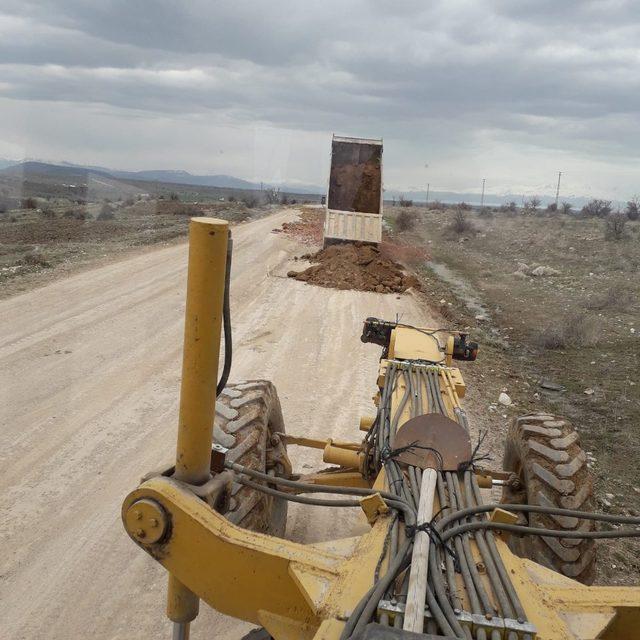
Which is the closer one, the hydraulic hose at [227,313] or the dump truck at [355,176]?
the hydraulic hose at [227,313]

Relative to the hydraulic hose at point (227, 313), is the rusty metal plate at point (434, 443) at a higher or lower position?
lower

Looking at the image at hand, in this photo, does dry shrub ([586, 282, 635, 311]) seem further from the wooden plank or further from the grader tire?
the wooden plank

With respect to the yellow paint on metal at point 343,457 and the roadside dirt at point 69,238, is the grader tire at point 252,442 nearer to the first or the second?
the yellow paint on metal at point 343,457

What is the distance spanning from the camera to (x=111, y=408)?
651 centimetres

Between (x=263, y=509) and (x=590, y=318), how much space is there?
9.97m

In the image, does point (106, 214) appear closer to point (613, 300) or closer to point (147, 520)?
point (613, 300)

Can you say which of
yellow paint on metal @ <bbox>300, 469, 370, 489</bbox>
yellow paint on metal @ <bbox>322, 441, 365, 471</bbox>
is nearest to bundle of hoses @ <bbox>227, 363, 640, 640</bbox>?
yellow paint on metal @ <bbox>300, 469, 370, 489</bbox>

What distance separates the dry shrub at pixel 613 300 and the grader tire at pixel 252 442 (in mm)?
10774

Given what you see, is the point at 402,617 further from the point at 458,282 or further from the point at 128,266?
the point at 458,282

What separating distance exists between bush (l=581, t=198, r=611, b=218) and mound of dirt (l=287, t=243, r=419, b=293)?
2927 cm

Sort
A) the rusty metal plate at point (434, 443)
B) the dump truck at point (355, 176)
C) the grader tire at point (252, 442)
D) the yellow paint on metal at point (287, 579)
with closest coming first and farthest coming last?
the yellow paint on metal at point (287, 579)
the rusty metal plate at point (434, 443)
the grader tire at point (252, 442)
the dump truck at point (355, 176)

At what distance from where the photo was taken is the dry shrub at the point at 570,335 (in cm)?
1041

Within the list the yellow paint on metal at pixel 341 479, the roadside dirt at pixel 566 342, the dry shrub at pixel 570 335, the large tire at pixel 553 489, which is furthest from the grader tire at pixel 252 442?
the dry shrub at pixel 570 335

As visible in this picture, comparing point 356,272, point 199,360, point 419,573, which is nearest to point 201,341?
point 199,360
